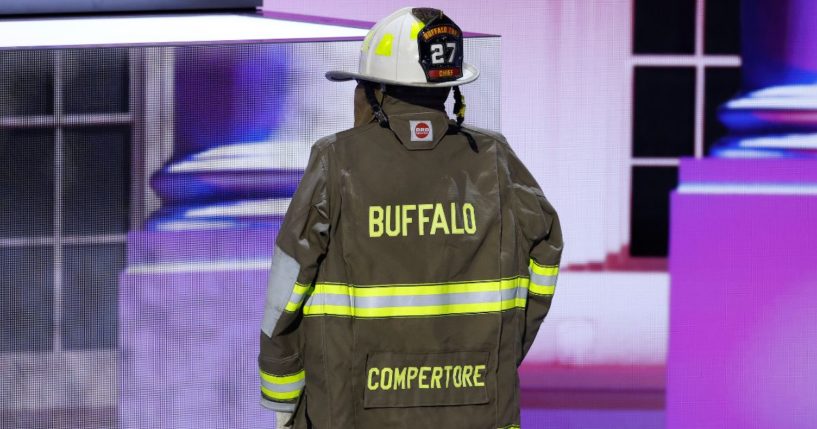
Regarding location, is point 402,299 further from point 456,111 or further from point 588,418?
point 588,418

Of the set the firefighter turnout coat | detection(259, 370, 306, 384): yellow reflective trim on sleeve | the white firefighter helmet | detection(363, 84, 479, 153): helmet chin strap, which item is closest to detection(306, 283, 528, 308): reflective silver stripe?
the firefighter turnout coat

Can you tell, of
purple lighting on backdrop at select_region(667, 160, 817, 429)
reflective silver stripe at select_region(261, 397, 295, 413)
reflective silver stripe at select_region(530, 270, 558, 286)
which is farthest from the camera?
purple lighting on backdrop at select_region(667, 160, 817, 429)

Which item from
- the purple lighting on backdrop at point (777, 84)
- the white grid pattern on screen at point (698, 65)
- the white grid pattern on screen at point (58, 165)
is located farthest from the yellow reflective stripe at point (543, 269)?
the white grid pattern on screen at point (58, 165)

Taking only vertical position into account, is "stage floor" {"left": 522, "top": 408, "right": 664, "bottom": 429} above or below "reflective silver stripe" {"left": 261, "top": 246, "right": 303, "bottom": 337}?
below

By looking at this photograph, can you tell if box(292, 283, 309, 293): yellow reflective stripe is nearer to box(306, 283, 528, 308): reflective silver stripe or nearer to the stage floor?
box(306, 283, 528, 308): reflective silver stripe

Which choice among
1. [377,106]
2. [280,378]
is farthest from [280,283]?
[377,106]

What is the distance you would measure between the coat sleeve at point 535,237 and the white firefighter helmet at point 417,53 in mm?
230

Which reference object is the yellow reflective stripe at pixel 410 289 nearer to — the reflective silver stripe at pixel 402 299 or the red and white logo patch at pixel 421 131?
the reflective silver stripe at pixel 402 299

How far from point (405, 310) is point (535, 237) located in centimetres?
31

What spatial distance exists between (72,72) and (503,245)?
5.82ft

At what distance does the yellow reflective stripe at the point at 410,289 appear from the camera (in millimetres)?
2066

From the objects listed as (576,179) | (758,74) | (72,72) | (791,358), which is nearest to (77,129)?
(72,72)

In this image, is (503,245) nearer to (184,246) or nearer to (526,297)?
(526,297)

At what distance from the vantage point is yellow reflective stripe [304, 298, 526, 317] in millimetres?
2066
